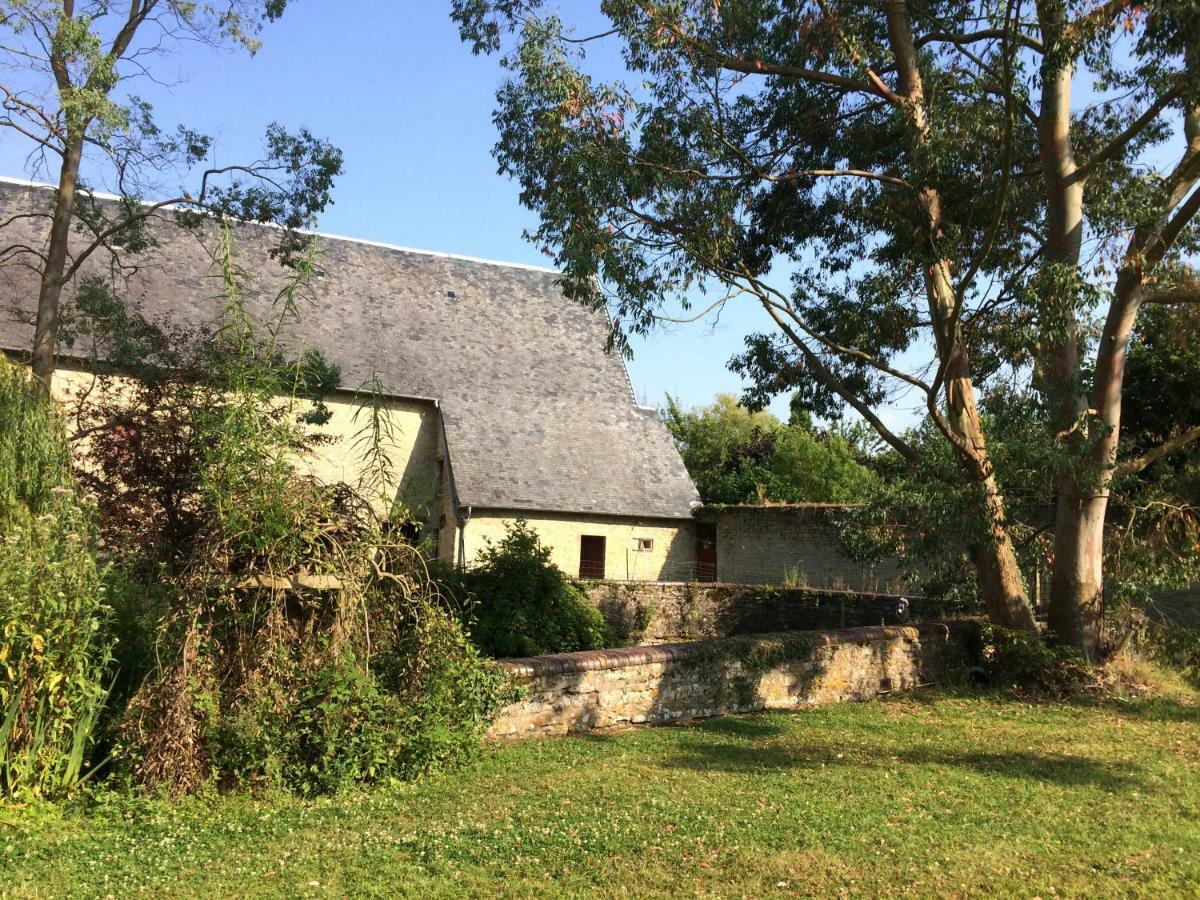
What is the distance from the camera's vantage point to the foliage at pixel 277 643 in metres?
6.12

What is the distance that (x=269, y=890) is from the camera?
470 cm

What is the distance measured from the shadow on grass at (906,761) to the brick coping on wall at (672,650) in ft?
3.97

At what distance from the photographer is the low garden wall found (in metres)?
16.8

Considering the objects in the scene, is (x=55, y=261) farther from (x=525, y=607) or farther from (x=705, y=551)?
(x=705, y=551)

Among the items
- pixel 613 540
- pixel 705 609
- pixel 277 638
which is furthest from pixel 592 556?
pixel 277 638

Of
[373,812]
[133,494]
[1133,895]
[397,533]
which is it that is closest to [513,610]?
[133,494]

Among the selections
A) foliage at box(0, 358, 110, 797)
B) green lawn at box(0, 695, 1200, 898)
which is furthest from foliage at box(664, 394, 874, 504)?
foliage at box(0, 358, 110, 797)

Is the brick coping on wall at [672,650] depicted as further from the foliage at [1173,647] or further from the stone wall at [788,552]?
the stone wall at [788,552]

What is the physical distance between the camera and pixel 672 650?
960 cm

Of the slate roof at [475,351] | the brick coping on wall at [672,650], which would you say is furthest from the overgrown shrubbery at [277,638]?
the slate roof at [475,351]

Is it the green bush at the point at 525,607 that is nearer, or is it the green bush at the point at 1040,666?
the green bush at the point at 1040,666

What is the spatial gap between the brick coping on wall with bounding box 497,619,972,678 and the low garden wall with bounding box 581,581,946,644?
14.9 ft

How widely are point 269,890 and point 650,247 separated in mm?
7815

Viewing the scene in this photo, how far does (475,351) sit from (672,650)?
54.0 ft
